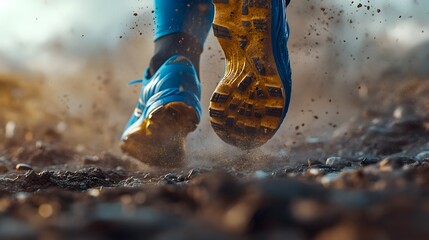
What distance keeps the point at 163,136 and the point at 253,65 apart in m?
0.54

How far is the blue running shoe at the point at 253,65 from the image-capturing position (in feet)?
7.66

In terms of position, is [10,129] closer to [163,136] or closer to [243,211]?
[163,136]

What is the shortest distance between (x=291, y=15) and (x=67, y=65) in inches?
74.5

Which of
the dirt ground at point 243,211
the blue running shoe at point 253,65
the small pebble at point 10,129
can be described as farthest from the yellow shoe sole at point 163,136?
the small pebble at point 10,129

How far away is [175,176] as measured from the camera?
2338 millimetres

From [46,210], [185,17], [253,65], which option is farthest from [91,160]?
[46,210]

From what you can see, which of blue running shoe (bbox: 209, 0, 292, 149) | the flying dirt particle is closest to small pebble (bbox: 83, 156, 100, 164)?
blue running shoe (bbox: 209, 0, 292, 149)

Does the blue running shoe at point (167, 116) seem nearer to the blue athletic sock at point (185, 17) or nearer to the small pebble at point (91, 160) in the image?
the blue athletic sock at point (185, 17)

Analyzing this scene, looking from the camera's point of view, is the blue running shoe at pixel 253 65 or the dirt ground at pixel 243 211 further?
the blue running shoe at pixel 253 65

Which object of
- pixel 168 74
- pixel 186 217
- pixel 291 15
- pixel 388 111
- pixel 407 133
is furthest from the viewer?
pixel 291 15

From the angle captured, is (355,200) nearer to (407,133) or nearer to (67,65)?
(407,133)

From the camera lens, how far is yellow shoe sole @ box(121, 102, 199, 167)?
8.64ft

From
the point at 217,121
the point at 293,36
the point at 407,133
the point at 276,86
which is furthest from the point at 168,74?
the point at 293,36

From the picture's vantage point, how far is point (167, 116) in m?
2.64
